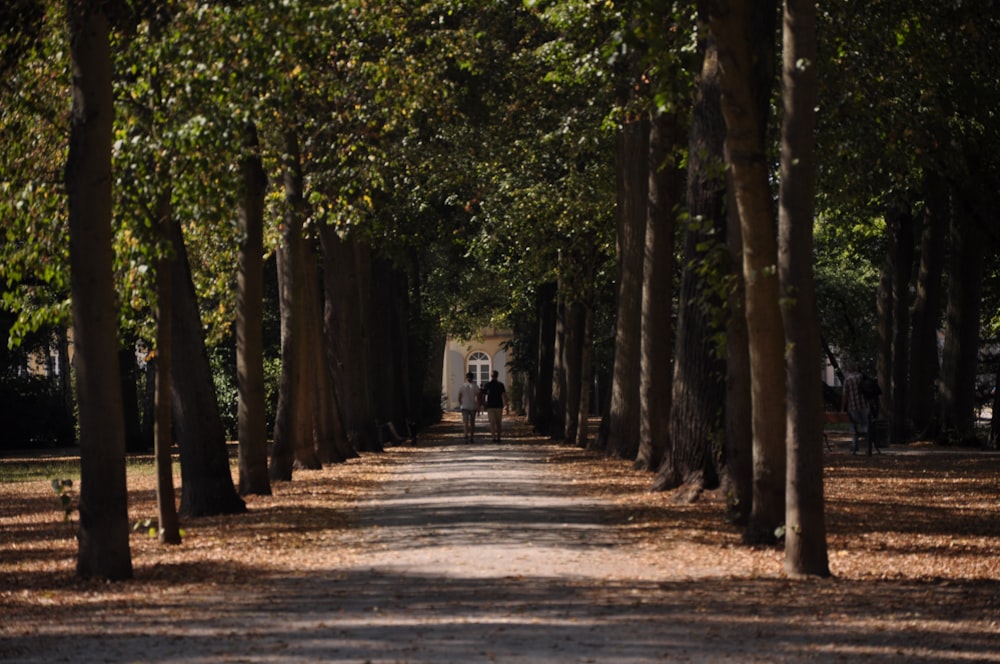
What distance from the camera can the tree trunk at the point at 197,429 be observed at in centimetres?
1798

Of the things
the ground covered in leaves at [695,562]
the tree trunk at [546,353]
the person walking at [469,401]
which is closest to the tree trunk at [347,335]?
the person walking at [469,401]

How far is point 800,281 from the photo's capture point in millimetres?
11570

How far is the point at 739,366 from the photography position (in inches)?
600

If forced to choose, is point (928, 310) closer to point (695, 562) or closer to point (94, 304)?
point (695, 562)

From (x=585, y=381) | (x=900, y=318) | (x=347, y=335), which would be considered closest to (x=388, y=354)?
(x=585, y=381)

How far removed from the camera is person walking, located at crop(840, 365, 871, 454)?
30.0m

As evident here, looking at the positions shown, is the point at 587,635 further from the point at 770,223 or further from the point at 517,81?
the point at 517,81

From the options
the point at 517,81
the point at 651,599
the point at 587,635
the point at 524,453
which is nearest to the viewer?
the point at 587,635

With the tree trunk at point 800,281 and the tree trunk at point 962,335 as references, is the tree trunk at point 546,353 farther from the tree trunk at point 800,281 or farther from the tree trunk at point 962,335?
the tree trunk at point 800,281

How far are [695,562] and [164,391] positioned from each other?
4831mm

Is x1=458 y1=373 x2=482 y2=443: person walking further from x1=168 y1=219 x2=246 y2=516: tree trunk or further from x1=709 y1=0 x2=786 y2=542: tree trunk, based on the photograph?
x1=709 y1=0 x2=786 y2=542: tree trunk

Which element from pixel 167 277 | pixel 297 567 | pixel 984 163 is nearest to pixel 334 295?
pixel 984 163

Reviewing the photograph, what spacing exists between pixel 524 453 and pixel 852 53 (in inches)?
646

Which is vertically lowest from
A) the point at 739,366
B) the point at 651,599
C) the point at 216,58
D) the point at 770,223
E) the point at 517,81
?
the point at 651,599
